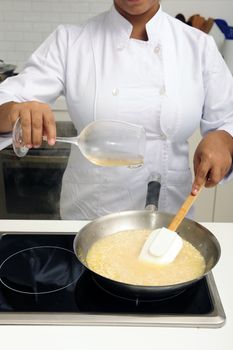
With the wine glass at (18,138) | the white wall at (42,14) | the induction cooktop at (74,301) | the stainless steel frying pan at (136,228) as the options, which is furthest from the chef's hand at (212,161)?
the white wall at (42,14)

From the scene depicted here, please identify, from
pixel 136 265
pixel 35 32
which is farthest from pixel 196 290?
pixel 35 32

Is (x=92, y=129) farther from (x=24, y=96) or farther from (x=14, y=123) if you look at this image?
(x=24, y=96)

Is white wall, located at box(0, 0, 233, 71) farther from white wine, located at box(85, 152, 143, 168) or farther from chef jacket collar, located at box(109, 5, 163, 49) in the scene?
white wine, located at box(85, 152, 143, 168)

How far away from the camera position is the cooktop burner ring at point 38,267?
0.71 metres

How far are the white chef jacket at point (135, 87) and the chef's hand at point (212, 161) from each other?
3.9 inches

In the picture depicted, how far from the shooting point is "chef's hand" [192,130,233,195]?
84 centimetres

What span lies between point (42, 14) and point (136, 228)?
165 cm

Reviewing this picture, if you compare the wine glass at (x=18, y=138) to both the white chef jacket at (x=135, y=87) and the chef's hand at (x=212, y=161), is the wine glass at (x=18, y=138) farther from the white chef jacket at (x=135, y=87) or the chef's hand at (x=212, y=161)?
the chef's hand at (x=212, y=161)

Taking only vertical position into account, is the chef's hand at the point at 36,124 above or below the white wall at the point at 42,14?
above

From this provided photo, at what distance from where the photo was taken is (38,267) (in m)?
0.77

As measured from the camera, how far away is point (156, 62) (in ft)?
3.32

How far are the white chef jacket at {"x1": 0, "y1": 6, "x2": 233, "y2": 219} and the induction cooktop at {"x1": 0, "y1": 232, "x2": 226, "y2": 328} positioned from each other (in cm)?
32
